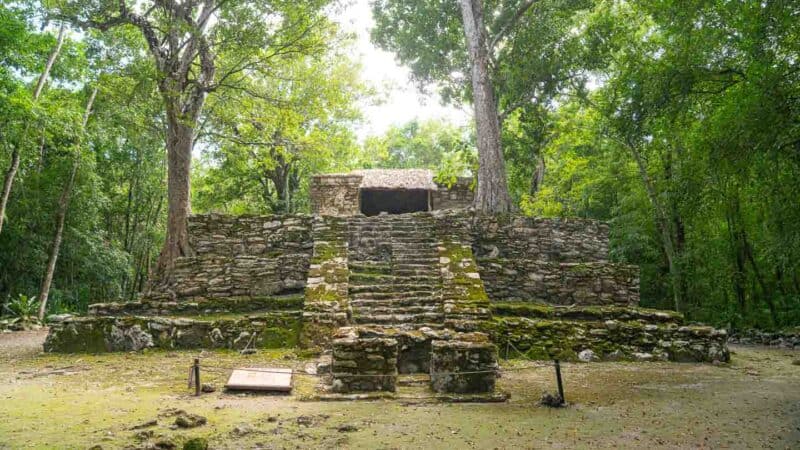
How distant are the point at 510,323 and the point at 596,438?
3.86 metres

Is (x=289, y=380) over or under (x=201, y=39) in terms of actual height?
under

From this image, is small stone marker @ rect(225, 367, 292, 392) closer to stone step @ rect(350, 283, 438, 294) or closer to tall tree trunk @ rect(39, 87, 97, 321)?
stone step @ rect(350, 283, 438, 294)

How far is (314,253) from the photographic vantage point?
1065 centimetres

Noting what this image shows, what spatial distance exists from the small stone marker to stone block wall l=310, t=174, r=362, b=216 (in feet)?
40.9

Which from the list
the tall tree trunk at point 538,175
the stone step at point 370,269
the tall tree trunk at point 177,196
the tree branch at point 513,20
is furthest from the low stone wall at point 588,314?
the tall tree trunk at point 538,175

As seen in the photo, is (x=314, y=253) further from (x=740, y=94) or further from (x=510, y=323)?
(x=740, y=94)

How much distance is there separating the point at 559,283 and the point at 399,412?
247 inches

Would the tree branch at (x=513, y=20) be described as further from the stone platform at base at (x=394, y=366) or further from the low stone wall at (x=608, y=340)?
the stone platform at base at (x=394, y=366)

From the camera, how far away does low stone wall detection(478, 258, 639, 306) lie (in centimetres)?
1048

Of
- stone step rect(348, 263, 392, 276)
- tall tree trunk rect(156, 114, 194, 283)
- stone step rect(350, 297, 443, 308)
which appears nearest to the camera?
stone step rect(350, 297, 443, 308)

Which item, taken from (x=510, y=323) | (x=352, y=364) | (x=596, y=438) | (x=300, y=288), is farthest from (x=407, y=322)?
(x=596, y=438)

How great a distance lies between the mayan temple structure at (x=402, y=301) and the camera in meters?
7.00

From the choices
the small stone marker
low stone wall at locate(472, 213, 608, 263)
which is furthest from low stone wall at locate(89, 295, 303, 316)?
low stone wall at locate(472, 213, 608, 263)

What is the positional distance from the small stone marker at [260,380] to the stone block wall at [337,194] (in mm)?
12468
